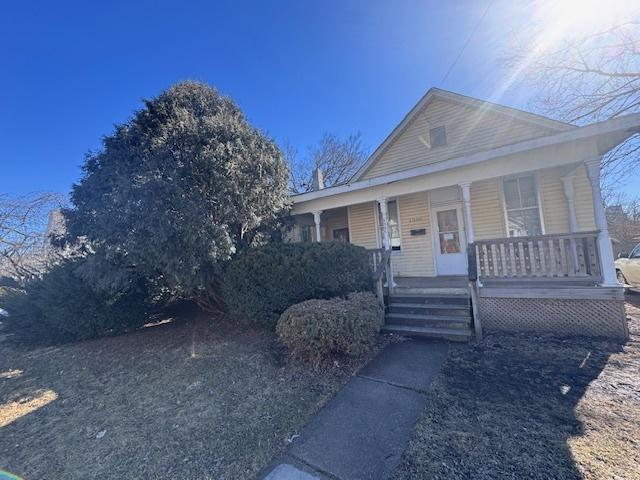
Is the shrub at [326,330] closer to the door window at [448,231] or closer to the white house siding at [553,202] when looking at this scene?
the door window at [448,231]

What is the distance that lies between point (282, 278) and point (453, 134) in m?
6.95

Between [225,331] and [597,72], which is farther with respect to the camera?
[597,72]

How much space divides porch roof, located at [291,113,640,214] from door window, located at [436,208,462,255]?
1804 millimetres

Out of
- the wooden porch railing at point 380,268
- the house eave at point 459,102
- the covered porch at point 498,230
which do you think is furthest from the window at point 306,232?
the wooden porch railing at point 380,268

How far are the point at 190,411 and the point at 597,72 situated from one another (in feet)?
50.3

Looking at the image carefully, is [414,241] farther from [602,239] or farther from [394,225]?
[602,239]

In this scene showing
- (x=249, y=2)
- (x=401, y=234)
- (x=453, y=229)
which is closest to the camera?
(x=249, y=2)

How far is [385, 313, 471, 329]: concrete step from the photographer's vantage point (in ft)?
16.9

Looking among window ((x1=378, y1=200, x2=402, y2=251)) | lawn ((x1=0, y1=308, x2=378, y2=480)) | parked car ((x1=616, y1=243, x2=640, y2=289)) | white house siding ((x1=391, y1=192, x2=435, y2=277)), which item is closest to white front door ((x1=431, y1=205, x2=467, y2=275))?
white house siding ((x1=391, y1=192, x2=435, y2=277))

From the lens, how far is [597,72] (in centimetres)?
993

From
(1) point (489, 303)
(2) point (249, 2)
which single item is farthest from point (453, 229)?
(2) point (249, 2)

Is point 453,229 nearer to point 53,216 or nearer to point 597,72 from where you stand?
point 597,72

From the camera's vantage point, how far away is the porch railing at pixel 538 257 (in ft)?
16.1

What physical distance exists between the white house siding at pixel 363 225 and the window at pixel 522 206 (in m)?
3.70
